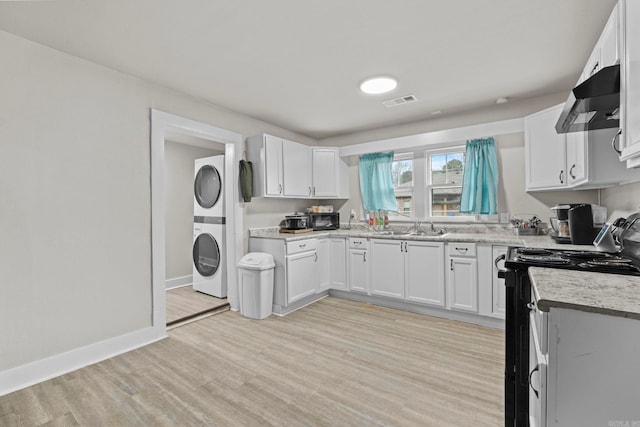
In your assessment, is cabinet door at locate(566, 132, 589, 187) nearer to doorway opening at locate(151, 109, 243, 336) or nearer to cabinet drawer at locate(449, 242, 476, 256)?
cabinet drawer at locate(449, 242, 476, 256)

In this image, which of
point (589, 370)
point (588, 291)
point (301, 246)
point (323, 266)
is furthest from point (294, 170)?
point (589, 370)

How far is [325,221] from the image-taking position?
4.49m

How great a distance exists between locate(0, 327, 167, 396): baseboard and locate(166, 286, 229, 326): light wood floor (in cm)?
49

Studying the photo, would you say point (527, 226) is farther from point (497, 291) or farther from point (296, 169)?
point (296, 169)

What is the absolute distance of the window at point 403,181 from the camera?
4.32 metres

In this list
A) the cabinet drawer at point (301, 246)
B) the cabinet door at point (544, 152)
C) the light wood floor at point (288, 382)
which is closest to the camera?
the light wood floor at point (288, 382)

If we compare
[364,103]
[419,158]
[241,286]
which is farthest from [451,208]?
[241,286]

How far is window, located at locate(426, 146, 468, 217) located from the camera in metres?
3.96

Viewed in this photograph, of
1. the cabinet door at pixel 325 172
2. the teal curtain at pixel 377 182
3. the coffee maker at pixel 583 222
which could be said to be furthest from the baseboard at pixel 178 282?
the coffee maker at pixel 583 222

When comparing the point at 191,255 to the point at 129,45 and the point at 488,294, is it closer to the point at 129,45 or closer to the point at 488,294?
the point at 129,45

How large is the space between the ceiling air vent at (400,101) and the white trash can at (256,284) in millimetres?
2233

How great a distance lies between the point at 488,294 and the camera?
3.03 meters

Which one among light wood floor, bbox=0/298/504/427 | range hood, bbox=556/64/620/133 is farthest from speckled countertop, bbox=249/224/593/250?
range hood, bbox=556/64/620/133

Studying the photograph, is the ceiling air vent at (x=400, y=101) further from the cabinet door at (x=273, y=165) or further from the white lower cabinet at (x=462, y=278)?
the white lower cabinet at (x=462, y=278)
